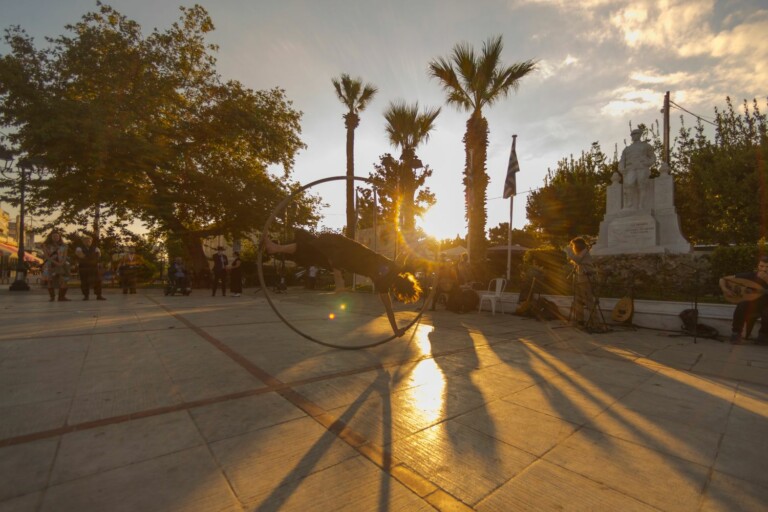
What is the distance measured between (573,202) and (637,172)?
14940 mm

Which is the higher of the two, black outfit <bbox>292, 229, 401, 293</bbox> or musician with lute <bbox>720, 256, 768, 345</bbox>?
black outfit <bbox>292, 229, 401, 293</bbox>

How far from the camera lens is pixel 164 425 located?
2.99 metres

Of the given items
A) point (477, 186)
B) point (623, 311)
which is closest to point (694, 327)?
point (623, 311)

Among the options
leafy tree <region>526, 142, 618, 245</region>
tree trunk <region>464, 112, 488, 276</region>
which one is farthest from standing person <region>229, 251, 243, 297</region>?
leafy tree <region>526, 142, 618, 245</region>

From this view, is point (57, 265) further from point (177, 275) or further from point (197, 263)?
point (197, 263)

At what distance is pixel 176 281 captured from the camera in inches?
669

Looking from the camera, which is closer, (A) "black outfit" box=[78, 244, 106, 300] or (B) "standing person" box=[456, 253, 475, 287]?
(B) "standing person" box=[456, 253, 475, 287]

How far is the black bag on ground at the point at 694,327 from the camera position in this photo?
25.0 feet

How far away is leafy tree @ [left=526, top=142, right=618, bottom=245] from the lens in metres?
28.2

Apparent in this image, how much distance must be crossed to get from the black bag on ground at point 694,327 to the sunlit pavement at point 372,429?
6.22ft

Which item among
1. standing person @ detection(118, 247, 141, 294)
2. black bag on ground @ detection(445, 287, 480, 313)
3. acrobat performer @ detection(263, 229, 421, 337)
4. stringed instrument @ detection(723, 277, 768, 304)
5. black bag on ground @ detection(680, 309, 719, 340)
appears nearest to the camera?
acrobat performer @ detection(263, 229, 421, 337)

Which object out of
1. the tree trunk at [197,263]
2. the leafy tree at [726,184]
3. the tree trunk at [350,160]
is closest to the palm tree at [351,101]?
the tree trunk at [350,160]

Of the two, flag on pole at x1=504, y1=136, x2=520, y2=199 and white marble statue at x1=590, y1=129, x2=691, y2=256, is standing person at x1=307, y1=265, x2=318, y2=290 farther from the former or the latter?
white marble statue at x1=590, y1=129, x2=691, y2=256

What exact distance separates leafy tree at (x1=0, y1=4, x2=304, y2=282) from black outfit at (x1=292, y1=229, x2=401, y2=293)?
48.5 ft
